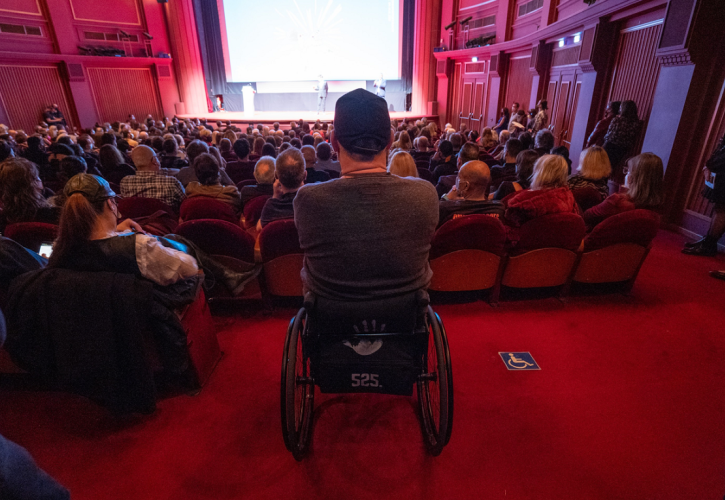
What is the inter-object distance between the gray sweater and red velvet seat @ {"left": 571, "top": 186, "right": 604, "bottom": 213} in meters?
2.27

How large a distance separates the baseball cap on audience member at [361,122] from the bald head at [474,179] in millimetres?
1269

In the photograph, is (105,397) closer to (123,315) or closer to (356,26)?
(123,315)

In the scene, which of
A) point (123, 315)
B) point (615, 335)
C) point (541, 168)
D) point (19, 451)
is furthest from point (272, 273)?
point (615, 335)

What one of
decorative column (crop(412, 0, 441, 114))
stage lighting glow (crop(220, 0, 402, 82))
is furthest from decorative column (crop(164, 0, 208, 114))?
decorative column (crop(412, 0, 441, 114))

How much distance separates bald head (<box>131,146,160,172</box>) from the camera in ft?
9.58

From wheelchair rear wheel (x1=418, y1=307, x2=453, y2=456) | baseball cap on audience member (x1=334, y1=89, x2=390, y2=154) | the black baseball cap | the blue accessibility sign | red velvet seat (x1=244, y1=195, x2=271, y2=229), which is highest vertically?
baseball cap on audience member (x1=334, y1=89, x2=390, y2=154)

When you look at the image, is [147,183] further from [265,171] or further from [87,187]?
[87,187]

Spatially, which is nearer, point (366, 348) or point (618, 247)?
point (366, 348)

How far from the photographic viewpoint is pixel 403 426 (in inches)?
69.4

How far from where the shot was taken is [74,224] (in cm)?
147

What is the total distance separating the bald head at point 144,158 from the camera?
9.58ft

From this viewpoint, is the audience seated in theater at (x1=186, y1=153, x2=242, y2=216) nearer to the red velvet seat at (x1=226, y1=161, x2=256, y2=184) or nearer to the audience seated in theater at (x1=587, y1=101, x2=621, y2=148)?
the red velvet seat at (x1=226, y1=161, x2=256, y2=184)

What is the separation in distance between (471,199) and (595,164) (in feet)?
4.47

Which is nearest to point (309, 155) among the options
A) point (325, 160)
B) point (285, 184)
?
point (325, 160)
